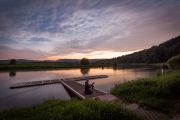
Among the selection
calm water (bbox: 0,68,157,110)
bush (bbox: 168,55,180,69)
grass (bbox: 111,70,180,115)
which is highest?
bush (bbox: 168,55,180,69)

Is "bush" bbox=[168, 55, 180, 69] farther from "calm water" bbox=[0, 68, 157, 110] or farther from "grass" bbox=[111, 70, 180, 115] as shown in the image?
"grass" bbox=[111, 70, 180, 115]

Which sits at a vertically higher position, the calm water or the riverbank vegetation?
the riverbank vegetation

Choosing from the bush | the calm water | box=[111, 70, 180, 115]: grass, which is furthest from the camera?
the bush

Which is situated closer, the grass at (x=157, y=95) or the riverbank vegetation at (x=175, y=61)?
the grass at (x=157, y=95)

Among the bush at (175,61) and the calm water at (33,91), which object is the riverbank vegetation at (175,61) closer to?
the bush at (175,61)

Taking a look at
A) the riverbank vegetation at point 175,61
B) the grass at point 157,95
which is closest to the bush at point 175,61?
the riverbank vegetation at point 175,61

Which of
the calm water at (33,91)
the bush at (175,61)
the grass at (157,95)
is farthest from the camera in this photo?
the bush at (175,61)

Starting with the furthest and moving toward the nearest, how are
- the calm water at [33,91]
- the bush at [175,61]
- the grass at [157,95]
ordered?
the bush at [175,61] < the calm water at [33,91] < the grass at [157,95]

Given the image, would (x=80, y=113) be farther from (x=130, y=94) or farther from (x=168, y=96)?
(x=168, y=96)

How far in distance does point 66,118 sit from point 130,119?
2.58 meters

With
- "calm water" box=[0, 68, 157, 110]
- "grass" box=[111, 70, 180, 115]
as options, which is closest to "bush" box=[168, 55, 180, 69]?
"calm water" box=[0, 68, 157, 110]

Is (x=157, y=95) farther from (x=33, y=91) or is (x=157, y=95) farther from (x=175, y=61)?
(x=33, y=91)

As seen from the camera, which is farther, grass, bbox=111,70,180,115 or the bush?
the bush

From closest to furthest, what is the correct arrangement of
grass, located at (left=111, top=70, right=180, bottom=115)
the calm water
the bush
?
grass, located at (left=111, top=70, right=180, bottom=115) < the calm water < the bush
